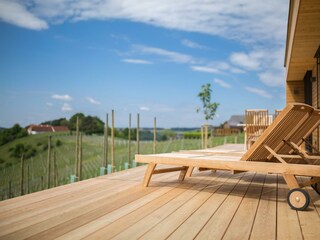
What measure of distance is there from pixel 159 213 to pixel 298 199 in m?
1.03

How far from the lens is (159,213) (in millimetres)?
2152

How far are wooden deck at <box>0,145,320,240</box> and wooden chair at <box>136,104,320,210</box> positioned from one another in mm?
178

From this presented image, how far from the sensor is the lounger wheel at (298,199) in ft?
7.36

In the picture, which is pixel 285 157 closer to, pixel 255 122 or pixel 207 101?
pixel 255 122

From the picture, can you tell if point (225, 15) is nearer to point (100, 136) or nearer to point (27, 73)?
point (27, 73)

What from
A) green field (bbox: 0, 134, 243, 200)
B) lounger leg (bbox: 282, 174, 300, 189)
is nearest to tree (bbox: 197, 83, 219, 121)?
green field (bbox: 0, 134, 243, 200)

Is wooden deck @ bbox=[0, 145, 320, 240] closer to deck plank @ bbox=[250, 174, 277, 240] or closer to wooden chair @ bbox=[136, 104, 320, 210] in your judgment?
deck plank @ bbox=[250, 174, 277, 240]

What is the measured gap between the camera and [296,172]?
2330 millimetres

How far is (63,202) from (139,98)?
74086 mm

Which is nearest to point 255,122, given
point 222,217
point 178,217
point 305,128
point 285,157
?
point 305,128

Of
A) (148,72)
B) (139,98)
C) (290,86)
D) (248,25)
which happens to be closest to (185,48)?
(148,72)

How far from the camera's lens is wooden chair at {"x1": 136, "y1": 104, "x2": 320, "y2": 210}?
2287mm

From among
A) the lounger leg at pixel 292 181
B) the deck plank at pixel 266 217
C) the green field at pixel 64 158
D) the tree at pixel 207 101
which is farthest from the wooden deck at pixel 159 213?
the tree at pixel 207 101

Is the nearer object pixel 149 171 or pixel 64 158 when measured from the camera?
pixel 149 171
